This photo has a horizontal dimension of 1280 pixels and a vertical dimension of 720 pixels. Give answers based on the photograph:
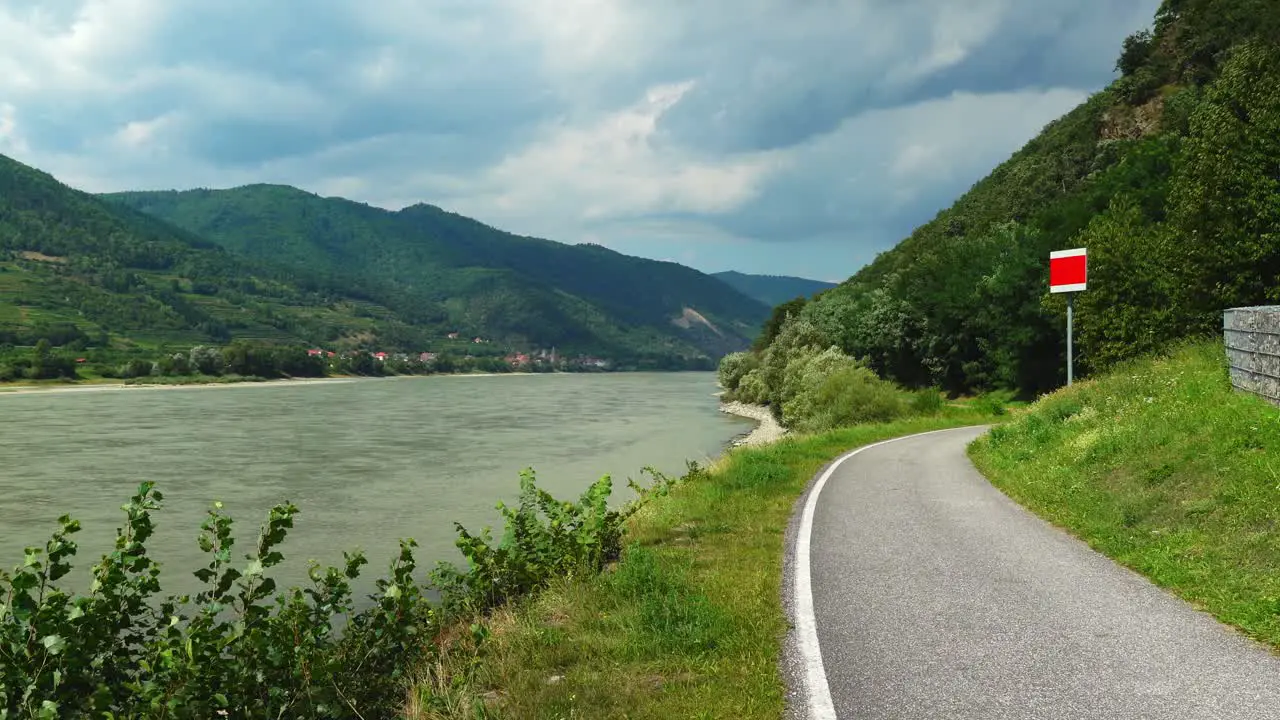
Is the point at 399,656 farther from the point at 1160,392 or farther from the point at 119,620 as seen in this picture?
the point at 1160,392

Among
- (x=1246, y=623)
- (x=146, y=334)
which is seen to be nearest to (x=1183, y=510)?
(x=1246, y=623)

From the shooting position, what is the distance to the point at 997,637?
6.81 meters

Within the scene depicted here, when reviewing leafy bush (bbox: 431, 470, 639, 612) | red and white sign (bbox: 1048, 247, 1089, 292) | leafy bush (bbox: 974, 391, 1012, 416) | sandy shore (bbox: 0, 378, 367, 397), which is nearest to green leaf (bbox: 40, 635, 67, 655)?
leafy bush (bbox: 431, 470, 639, 612)

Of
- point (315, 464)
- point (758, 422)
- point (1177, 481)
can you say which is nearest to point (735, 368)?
point (758, 422)

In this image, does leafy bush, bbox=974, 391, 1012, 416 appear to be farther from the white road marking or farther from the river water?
the white road marking

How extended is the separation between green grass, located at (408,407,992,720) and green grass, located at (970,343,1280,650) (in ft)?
13.9

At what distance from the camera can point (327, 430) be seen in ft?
182

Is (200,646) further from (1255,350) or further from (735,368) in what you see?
(735,368)

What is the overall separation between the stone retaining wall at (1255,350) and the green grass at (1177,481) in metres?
0.31

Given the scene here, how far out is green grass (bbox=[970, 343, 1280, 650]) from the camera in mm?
8227

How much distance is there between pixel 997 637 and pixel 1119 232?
3983 cm

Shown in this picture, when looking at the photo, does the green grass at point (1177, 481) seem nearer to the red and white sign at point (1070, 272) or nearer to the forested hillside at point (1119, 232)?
the red and white sign at point (1070, 272)

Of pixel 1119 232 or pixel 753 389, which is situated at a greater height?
pixel 1119 232

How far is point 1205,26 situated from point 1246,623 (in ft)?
315
